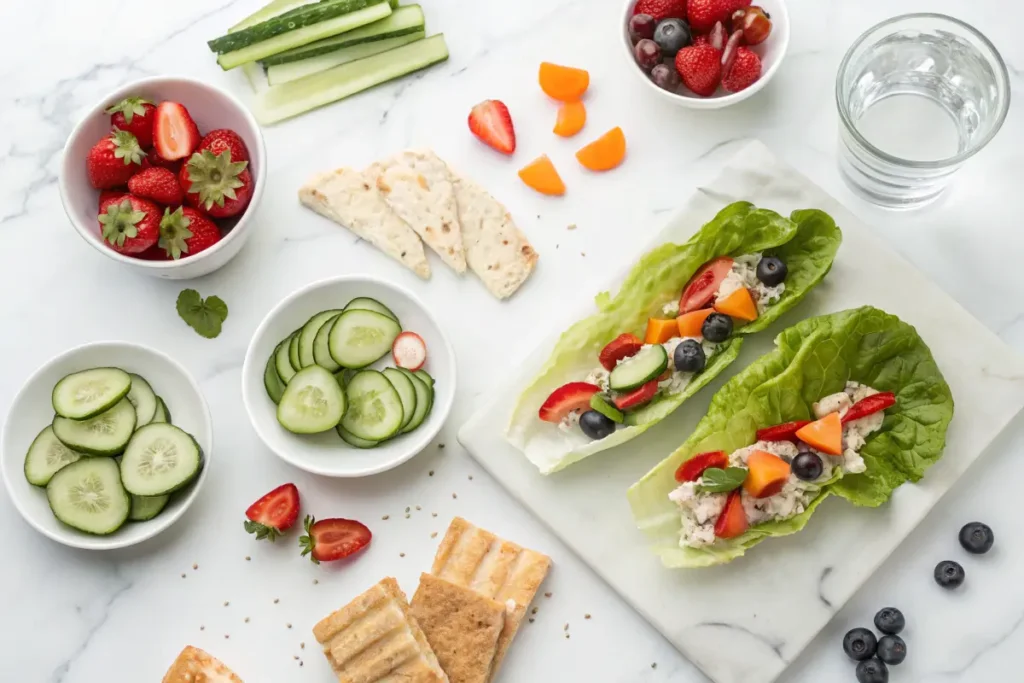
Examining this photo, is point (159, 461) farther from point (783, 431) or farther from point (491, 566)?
point (783, 431)

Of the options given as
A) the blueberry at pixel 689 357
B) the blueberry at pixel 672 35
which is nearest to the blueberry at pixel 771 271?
the blueberry at pixel 689 357

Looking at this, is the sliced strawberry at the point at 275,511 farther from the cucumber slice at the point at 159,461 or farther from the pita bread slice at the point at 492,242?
the pita bread slice at the point at 492,242

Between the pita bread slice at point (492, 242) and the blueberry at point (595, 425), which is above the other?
the pita bread slice at point (492, 242)

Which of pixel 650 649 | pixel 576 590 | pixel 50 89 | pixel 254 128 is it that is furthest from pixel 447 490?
pixel 50 89

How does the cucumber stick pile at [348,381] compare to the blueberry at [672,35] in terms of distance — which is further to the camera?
the blueberry at [672,35]

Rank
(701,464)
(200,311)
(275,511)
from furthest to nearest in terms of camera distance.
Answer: (200,311) < (275,511) < (701,464)

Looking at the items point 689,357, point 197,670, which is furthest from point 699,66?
point 197,670

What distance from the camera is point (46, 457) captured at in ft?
11.8

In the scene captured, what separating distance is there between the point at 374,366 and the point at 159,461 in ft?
2.57

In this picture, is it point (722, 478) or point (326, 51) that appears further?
point (326, 51)

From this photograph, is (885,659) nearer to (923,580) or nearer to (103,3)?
(923,580)

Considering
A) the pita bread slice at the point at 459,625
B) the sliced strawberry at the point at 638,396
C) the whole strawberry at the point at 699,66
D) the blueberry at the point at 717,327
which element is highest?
the whole strawberry at the point at 699,66

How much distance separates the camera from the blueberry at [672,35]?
12.5ft

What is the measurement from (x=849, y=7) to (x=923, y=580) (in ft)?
6.98
